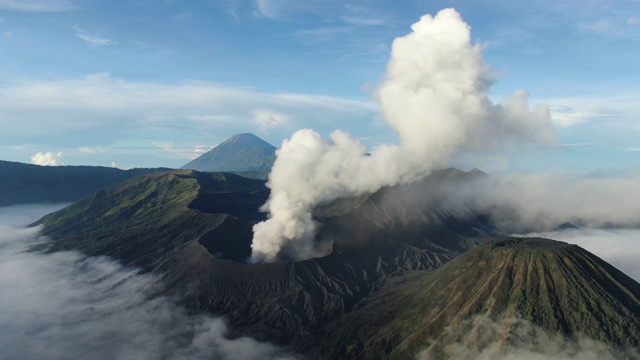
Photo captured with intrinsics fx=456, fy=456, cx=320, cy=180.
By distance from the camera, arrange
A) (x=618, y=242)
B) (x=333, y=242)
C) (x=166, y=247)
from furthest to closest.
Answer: (x=618, y=242)
(x=166, y=247)
(x=333, y=242)

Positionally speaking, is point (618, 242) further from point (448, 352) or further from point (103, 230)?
point (103, 230)

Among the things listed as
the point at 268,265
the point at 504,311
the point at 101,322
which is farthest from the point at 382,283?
the point at 101,322

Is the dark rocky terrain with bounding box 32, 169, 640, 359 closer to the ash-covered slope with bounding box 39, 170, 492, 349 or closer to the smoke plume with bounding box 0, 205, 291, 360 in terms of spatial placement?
the ash-covered slope with bounding box 39, 170, 492, 349

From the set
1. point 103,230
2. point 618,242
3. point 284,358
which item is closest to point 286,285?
point 284,358

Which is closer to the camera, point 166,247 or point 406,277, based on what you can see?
point 406,277

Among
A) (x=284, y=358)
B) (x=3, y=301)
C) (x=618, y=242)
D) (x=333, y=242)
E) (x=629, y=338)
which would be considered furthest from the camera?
(x=618, y=242)

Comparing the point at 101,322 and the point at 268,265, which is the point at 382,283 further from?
the point at 101,322

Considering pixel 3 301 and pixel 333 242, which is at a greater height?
pixel 333 242
